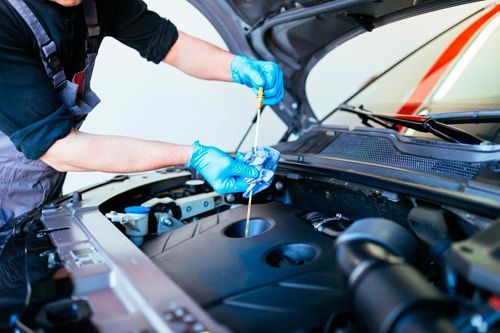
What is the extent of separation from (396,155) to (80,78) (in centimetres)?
109

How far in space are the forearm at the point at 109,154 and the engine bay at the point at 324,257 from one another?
15 cm

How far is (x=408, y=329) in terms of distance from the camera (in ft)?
1.94

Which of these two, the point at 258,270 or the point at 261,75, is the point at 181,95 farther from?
the point at 258,270

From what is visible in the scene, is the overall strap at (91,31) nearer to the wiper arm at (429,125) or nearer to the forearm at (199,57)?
the forearm at (199,57)

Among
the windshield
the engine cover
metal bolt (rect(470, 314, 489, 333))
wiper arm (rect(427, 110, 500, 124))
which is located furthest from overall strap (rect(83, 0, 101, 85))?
metal bolt (rect(470, 314, 489, 333))

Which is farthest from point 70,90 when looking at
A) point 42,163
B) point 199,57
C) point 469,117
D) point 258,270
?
point 469,117

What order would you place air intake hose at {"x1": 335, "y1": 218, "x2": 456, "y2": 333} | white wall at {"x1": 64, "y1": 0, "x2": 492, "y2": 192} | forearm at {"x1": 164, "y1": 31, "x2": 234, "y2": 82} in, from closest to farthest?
air intake hose at {"x1": 335, "y1": 218, "x2": 456, "y2": 333} < forearm at {"x1": 164, "y1": 31, "x2": 234, "y2": 82} < white wall at {"x1": 64, "y1": 0, "x2": 492, "y2": 192}

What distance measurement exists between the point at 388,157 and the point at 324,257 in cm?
43

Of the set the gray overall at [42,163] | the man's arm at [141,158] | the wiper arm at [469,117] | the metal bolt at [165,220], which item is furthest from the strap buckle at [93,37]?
the wiper arm at [469,117]

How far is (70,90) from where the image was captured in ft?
4.62

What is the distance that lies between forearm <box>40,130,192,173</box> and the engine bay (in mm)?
153

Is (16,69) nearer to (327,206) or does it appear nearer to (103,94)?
(327,206)

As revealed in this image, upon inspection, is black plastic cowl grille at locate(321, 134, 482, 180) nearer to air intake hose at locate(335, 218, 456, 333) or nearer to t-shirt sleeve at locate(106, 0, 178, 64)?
air intake hose at locate(335, 218, 456, 333)

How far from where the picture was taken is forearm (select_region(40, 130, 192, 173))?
1.26m
